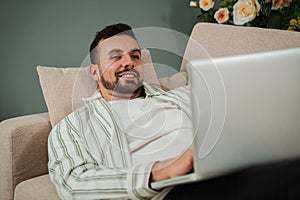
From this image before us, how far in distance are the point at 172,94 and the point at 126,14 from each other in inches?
41.7

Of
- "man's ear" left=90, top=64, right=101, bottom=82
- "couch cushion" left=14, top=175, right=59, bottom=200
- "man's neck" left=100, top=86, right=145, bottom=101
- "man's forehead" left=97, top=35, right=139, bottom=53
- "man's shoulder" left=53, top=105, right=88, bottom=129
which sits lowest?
"couch cushion" left=14, top=175, right=59, bottom=200

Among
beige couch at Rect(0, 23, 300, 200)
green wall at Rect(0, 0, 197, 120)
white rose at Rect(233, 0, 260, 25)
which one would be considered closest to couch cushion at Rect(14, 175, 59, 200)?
beige couch at Rect(0, 23, 300, 200)

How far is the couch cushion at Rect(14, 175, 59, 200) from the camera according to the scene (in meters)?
1.62

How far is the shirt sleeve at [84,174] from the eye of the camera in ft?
4.43

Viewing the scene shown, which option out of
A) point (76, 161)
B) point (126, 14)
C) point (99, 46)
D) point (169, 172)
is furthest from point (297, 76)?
point (126, 14)

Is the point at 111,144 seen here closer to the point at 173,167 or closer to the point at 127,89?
the point at 127,89

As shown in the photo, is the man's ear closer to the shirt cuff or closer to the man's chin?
the man's chin

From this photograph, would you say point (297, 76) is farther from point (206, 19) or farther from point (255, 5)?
point (206, 19)

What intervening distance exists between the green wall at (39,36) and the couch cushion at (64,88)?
59 cm

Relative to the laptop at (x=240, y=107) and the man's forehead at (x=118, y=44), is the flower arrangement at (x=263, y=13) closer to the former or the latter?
the man's forehead at (x=118, y=44)

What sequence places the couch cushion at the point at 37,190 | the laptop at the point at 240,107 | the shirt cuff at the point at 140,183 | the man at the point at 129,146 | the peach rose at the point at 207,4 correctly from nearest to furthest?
the laptop at the point at 240,107 < the man at the point at 129,146 < the shirt cuff at the point at 140,183 < the couch cushion at the point at 37,190 < the peach rose at the point at 207,4

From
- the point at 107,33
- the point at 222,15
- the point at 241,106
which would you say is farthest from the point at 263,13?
the point at 241,106

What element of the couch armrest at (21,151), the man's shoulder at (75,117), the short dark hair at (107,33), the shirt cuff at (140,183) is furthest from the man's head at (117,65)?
the shirt cuff at (140,183)

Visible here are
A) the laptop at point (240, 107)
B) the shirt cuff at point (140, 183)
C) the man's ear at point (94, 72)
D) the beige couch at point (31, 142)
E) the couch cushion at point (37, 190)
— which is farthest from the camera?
the man's ear at point (94, 72)
